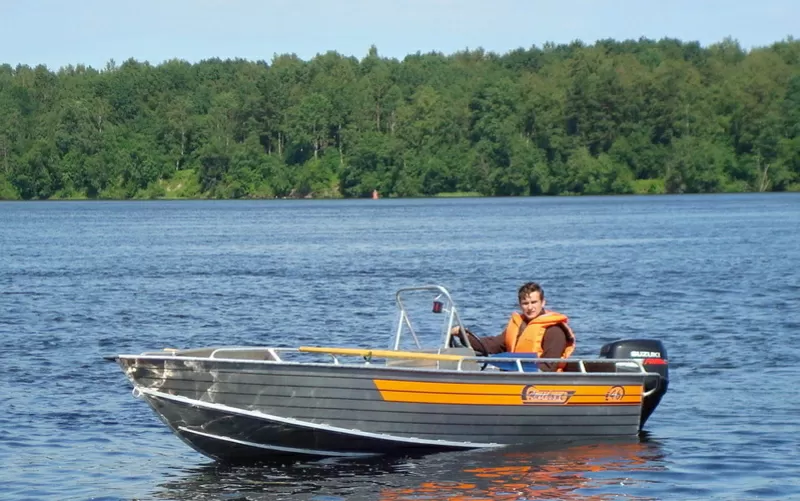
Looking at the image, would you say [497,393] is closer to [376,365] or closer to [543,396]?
[543,396]

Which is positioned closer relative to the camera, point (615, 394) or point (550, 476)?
point (550, 476)

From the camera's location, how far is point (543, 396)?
14883 millimetres

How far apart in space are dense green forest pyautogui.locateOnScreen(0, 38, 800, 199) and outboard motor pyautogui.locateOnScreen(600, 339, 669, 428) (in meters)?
124

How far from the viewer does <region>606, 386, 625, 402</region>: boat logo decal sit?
15.2 metres

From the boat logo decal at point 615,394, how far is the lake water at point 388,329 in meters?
0.60

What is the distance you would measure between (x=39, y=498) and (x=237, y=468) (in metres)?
2.17

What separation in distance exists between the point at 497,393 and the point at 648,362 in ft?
7.07

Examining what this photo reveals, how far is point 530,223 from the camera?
3278 inches

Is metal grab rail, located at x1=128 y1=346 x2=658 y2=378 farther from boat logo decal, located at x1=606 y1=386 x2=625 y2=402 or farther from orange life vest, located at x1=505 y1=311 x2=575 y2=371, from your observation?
orange life vest, located at x1=505 y1=311 x2=575 y2=371

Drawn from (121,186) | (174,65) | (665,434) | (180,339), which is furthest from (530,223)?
(174,65)

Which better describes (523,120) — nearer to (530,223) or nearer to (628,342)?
(530,223)

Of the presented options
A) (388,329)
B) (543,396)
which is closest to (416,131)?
(388,329)

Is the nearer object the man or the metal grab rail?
the metal grab rail

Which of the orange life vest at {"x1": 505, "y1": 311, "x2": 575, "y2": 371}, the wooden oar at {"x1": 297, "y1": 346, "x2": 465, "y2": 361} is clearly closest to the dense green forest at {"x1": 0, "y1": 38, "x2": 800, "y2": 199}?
the orange life vest at {"x1": 505, "y1": 311, "x2": 575, "y2": 371}
